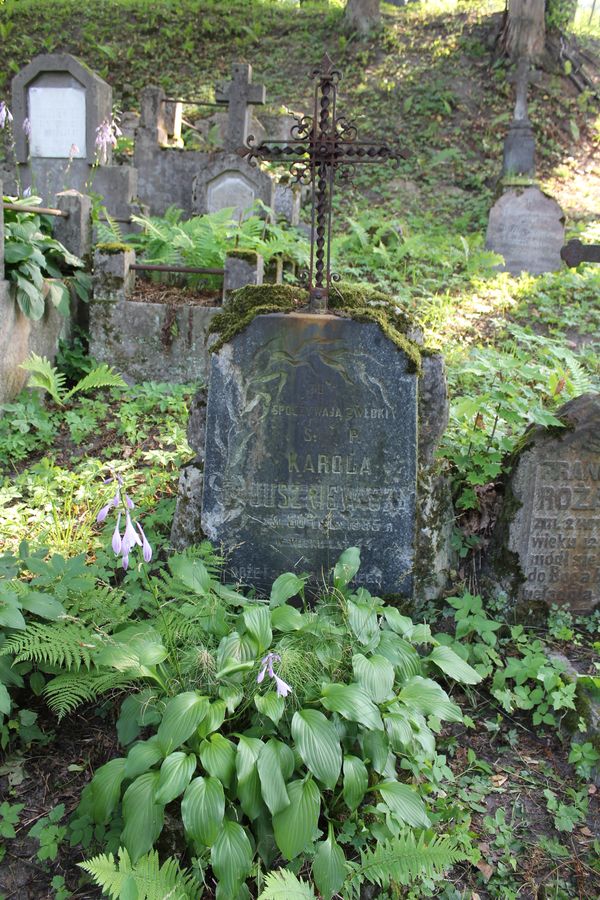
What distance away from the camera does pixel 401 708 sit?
2830mm

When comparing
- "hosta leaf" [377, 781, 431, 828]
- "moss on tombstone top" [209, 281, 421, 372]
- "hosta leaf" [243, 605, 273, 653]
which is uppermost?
"moss on tombstone top" [209, 281, 421, 372]

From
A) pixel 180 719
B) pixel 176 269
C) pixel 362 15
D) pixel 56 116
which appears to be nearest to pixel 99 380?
pixel 176 269

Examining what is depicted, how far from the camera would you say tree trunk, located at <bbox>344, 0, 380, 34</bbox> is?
1814 cm

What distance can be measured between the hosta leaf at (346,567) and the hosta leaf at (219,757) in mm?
1079

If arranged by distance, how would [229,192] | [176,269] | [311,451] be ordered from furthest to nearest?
1. [229,192]
2. [176,269]
3. [311,451]

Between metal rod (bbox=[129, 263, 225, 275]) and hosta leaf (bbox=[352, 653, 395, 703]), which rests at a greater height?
→ metal rod (bbox=[129, 263, 225, 275])

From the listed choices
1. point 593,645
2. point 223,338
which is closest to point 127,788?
point 223,338

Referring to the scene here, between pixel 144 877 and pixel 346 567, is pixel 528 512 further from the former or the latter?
pixel 144 877

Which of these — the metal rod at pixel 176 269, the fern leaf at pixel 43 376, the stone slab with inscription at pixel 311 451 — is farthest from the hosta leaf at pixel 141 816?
the metal rod at pixel 176 269

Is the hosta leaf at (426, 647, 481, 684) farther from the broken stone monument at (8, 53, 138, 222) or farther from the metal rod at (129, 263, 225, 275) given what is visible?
the broken stone monument at (8, 53, 138, 222)

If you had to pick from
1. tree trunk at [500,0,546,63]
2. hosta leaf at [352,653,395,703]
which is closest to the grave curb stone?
hosta leaf at [352,653,395,703]

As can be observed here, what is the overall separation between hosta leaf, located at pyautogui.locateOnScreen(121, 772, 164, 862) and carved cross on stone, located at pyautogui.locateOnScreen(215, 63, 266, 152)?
10.3m

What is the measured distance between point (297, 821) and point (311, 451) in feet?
5.76

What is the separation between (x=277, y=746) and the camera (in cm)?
253
